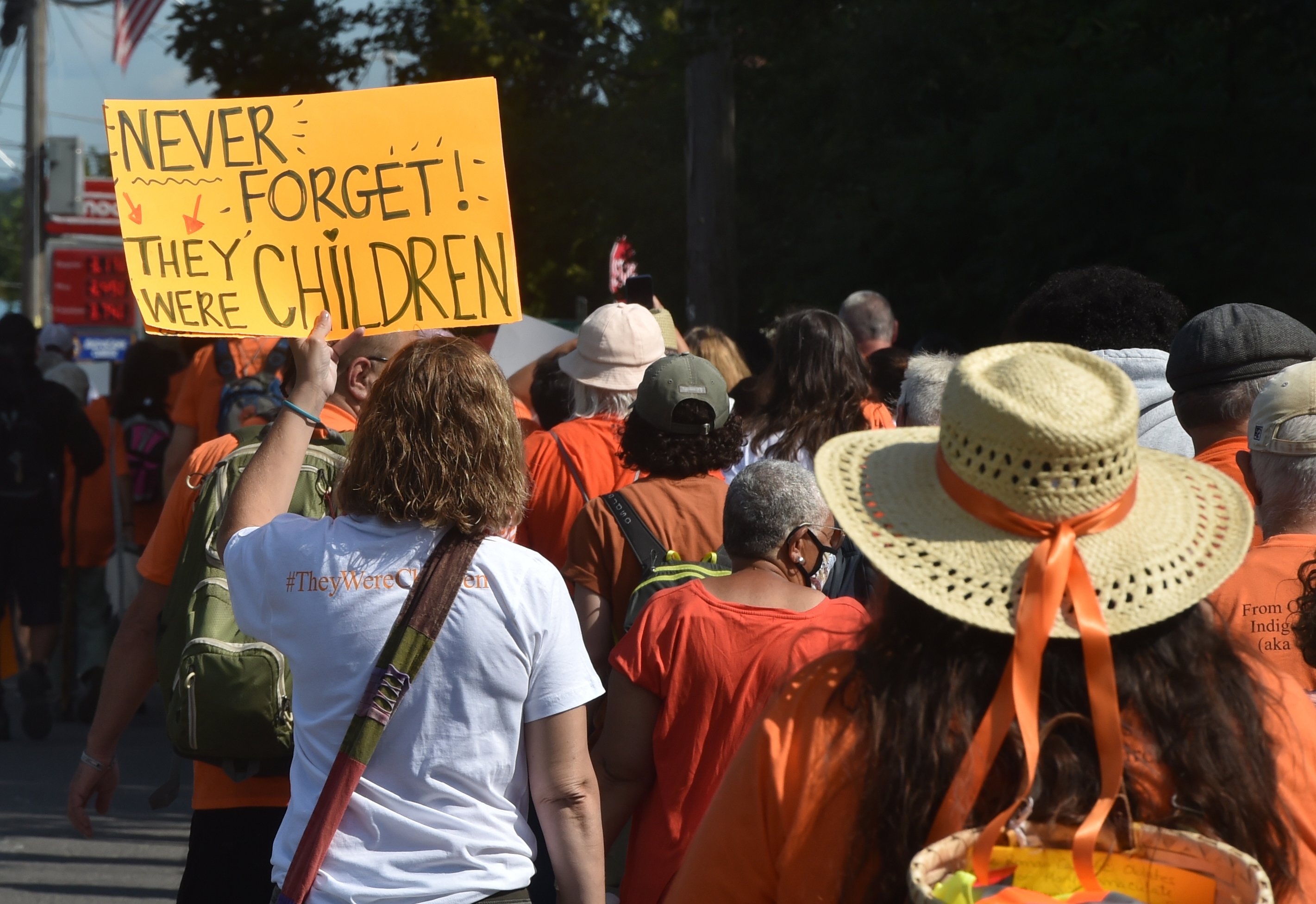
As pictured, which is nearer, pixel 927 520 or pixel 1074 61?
pixel 927 520

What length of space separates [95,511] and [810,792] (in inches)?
300

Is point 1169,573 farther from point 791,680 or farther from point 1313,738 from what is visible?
point 791,680

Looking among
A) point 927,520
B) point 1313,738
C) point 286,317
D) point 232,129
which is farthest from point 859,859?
point 232,129

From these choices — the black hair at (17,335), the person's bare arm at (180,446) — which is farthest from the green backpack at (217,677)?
the black hair at (17,335)

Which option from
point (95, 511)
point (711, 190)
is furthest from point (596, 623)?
point (711, 190)

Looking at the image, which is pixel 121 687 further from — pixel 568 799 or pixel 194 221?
pixel 568 799

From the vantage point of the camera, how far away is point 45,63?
25.7 m

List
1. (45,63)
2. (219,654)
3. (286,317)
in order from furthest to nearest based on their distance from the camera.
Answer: (45,63)
(286,317)
(219,654)

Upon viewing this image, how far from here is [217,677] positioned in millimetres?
2846

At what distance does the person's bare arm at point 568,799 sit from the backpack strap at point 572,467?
5.92 feet

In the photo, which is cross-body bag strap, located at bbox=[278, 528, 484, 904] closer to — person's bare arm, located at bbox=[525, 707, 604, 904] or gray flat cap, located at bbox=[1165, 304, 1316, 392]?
person's bare arm, located at bbox=[525, 707, 604, 904]

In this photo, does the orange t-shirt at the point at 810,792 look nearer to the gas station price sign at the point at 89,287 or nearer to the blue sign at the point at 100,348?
the gas station price sign at the point at 89,287

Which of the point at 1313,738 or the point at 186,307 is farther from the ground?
the point at 186,307

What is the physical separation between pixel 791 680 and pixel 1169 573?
427 mm
